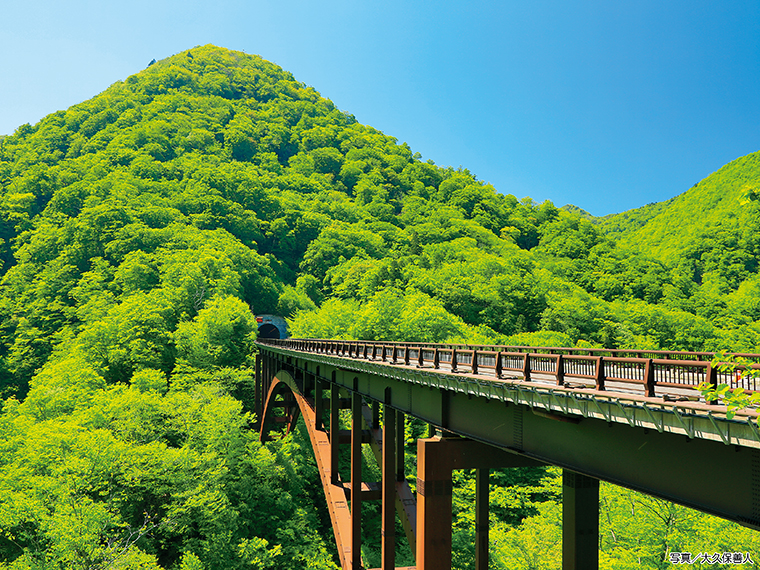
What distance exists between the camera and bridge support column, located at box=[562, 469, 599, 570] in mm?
7355

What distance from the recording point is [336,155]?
120m

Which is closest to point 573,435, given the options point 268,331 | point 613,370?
point 613,370

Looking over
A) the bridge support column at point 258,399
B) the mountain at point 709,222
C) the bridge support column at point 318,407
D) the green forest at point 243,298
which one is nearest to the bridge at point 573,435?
the green forest at point 243,298

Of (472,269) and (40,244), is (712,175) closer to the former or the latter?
(472,269)

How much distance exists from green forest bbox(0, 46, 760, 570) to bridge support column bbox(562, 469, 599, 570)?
5.15 m

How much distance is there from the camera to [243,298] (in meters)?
65.3

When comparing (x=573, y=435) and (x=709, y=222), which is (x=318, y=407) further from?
(x=709, y=222)

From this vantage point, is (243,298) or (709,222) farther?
(709,222)

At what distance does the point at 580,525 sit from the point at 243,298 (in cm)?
6207

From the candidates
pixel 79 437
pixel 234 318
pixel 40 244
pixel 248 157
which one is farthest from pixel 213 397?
pixel 248 157

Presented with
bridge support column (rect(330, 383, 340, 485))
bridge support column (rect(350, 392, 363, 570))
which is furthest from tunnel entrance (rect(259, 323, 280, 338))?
bridge support column (rect(350, 392, 363, 570))

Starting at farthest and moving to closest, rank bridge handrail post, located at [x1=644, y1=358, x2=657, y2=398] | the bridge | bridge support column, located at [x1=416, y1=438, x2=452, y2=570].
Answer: bridge support column, located at [x1=416, y1=438, x2=452, y2=570]
bridge handrail post, located at [x1=644, y1=358, x2=657, y2=398]
the bridge

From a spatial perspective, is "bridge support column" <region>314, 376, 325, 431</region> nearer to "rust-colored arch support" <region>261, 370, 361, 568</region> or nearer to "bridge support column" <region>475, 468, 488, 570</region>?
"rust-colored arch support" <region>261, 370, 361, 568</region>

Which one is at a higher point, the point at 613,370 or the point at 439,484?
the point at 613,370
